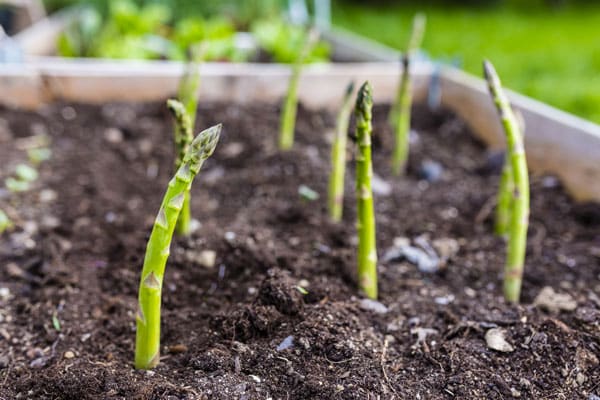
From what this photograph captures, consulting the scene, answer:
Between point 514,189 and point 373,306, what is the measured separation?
63 centimetres

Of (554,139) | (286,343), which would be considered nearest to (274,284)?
(286,343)

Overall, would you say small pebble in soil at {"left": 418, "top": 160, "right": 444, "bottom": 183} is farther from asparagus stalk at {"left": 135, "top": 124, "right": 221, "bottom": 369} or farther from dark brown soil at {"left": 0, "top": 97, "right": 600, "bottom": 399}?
asparagus stalk at {"left": 135, "top": 124, "right": 221, "bottom": 369}

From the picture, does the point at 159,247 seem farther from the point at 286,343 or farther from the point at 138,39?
the point at 138,39

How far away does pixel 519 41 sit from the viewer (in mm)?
7078

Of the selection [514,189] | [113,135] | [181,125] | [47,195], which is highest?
[181,125]

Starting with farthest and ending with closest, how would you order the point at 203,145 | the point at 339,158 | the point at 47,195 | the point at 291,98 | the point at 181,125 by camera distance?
the point at 291,98 → the point at 47,195 → the point at 339,158 → the point at 181,125 → the point at 203,145

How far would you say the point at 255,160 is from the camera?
340 cm

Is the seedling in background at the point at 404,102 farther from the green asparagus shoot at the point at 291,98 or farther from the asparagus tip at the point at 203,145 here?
the asparagus tip at the point at 203,145

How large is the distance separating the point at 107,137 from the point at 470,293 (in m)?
2.41

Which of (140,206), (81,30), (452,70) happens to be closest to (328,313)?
(140,206)

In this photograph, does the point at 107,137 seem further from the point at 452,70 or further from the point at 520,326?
the point at 520,326

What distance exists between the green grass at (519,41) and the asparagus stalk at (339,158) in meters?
1.96

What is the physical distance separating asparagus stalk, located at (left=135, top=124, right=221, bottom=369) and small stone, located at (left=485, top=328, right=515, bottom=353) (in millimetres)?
991

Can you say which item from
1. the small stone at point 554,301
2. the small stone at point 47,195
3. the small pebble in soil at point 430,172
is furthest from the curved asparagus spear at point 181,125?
the small pebble in soil at point 430,172
